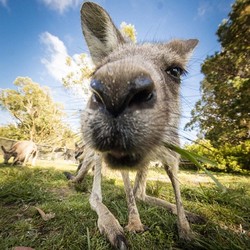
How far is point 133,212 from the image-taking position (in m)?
2.57

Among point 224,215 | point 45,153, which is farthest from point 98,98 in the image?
point 45,153

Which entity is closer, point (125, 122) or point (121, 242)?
point (125, 122)

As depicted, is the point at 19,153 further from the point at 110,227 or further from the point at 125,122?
the point at 125,122

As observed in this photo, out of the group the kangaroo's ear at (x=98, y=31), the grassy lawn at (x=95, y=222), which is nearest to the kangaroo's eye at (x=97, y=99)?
the grassy lawn at (x=95, y=222)

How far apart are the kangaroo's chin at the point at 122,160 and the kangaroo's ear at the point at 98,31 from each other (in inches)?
78.4

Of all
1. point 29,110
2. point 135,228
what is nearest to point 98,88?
point 135,228

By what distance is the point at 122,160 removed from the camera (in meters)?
1.74

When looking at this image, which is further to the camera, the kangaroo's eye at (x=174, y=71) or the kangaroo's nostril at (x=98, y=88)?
the kangaroo's eye at (x=174, y=71)

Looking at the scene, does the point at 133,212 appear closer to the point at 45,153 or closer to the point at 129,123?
the point at 129,123

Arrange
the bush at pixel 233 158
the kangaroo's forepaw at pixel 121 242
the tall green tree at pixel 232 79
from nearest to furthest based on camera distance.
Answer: the kangaroo's forepaw at pixel 121 242
the tall green tree at pixel 232 79
the bush at pixel 233 158

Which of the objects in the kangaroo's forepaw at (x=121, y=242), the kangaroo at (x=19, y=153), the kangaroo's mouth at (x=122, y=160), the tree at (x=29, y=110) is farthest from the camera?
the tree at (x=29, y=110)

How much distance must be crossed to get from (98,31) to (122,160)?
2.20 metres

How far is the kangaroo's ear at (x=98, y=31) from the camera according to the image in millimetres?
2908

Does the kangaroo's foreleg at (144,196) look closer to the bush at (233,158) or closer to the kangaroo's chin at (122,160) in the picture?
the kangaroo's chin at (122,160)
